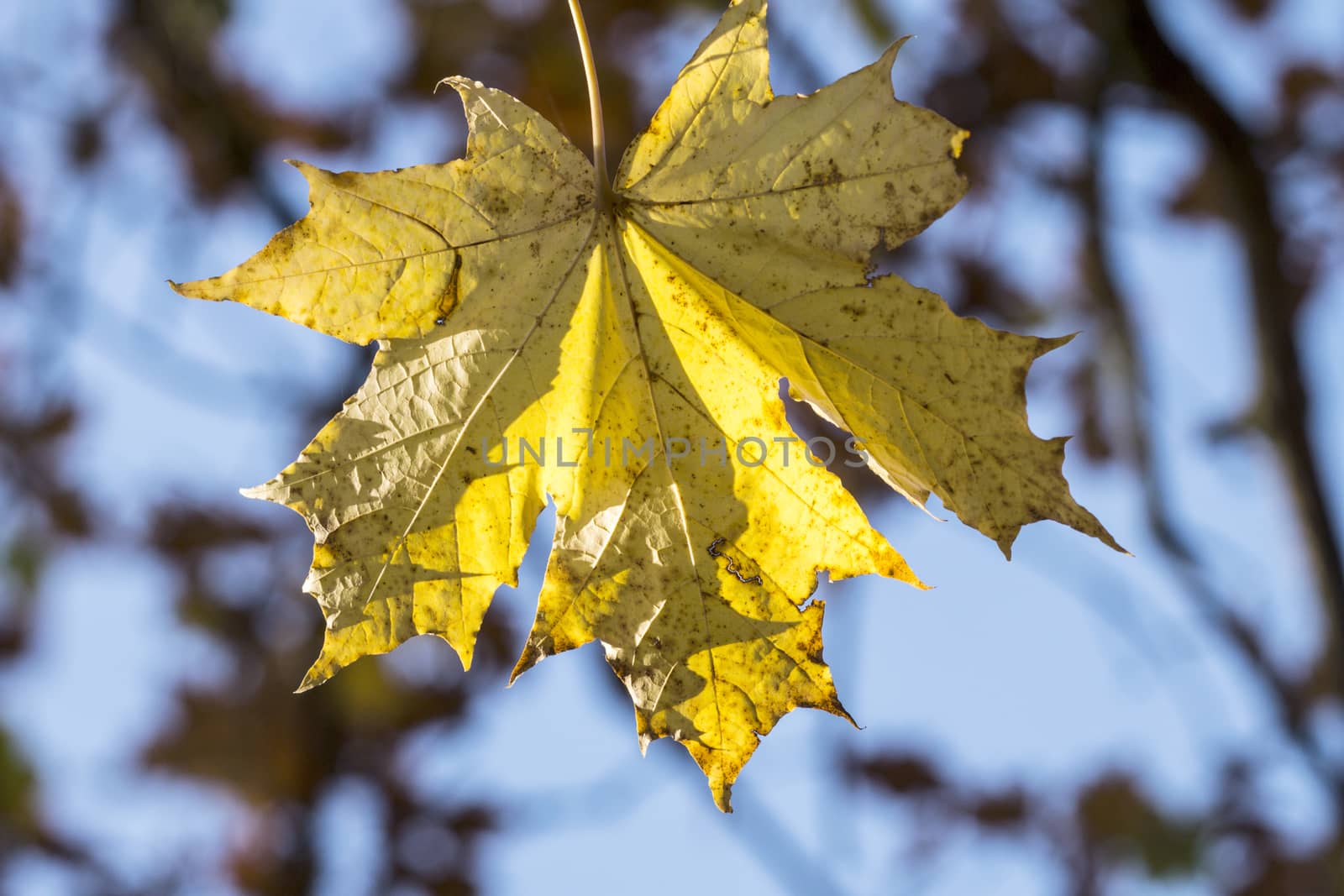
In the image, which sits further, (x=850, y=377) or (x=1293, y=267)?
(x=1293, y=267)

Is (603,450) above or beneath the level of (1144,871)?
beneath

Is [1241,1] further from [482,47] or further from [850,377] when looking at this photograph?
[850,377]

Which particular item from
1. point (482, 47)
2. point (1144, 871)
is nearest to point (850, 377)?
point (482, 47)

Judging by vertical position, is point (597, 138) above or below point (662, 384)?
above

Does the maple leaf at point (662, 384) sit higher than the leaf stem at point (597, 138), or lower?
lower

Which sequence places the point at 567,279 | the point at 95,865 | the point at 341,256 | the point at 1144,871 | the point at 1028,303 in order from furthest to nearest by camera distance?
the point at 95,865 → the point at 1144,871 → the point at 1028,303 → the point at 567,279 → the point at 341,256

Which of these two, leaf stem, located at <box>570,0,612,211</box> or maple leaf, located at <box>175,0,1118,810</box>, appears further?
leaf stem, located at <box>570,0,612,211</box>

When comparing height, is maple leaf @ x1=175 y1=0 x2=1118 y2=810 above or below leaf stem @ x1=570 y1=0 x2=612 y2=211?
below

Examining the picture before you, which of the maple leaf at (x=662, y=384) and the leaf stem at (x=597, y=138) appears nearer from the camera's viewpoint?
the maple leaf at (x=662, y=384)
